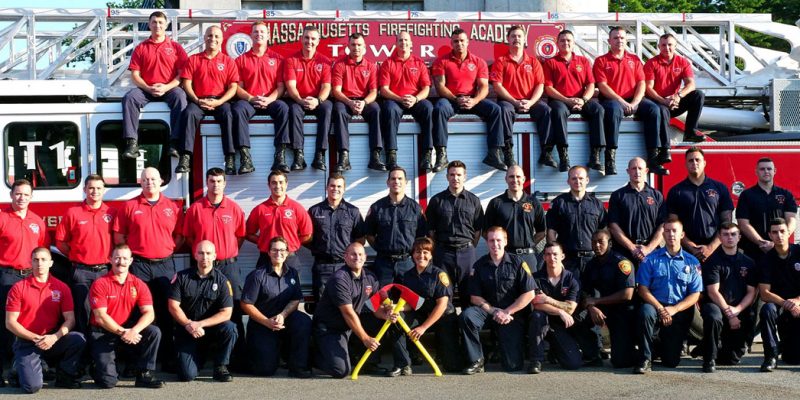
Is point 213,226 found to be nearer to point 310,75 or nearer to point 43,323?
point 43,323

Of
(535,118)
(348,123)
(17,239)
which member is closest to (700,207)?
(535,118)

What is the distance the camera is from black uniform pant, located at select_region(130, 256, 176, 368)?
993 cm

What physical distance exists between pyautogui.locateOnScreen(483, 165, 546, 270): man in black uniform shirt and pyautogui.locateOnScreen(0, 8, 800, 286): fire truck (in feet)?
2.62

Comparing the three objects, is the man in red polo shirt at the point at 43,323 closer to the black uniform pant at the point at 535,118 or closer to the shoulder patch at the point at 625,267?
the black uniform pant at the point at 535,118

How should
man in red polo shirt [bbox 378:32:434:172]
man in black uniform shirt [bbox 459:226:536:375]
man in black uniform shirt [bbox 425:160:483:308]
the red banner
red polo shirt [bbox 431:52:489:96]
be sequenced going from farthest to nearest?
the red banner < red polo shirt [bbox 431:52:489:96] < man in red polo shirt [bbox 378:32:434:172] < man in black uniform shirt [bbox 425:160:483:308] < man in black uniform shirt [bbox 459:226:536:375]

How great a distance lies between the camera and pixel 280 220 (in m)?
10.4

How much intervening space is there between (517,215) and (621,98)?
2.09 metres

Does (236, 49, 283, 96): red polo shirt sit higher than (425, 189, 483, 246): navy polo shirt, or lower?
higher

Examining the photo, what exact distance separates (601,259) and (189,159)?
4.39 m

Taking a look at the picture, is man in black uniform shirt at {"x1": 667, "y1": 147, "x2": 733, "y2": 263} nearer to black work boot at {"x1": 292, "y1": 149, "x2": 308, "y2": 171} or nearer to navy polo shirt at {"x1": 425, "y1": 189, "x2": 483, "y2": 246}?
navy polo shirt at {"x1": 425, "y1": 189, "x2": 483, "y2": 246}

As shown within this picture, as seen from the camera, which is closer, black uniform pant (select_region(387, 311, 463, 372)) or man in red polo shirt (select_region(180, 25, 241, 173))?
black uniform pant (select_region(387, 311, 463, 372))

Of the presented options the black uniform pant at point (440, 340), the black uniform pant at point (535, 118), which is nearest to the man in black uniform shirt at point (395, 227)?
the black uniform pant at point (440, 340)

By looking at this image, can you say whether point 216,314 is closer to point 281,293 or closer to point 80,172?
point 281,293

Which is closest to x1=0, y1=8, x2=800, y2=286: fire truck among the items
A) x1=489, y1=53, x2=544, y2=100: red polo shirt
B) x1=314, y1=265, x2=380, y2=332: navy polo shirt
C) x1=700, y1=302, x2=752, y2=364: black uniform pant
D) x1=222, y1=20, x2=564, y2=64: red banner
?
x1=222, y1=20, x2=564, y2=64: red banner
